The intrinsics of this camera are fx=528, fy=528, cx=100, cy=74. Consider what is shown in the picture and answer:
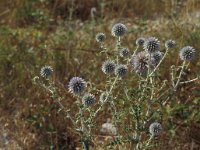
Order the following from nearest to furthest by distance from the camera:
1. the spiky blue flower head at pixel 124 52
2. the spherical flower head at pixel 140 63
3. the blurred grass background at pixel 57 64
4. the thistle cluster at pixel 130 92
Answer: the thistle cluster at pixel 130 92, the spherical flower head at pixel 140 63, the spiky blue flower head at pixel 124 52, the blurred grass background at pixel 57 64

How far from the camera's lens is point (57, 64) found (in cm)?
386

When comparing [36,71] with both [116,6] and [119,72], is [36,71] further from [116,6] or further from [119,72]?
[116,6]

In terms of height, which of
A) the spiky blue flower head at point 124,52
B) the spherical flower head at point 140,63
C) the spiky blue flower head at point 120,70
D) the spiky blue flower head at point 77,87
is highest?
the spiky blue flower head at point 124,52

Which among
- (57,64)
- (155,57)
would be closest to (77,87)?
(155,57)

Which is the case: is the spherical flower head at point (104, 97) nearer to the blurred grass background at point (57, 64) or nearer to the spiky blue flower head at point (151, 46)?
the spiky blue flower head at point (151, 46)

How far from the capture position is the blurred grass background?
324 cm

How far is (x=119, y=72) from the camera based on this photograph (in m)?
2.50

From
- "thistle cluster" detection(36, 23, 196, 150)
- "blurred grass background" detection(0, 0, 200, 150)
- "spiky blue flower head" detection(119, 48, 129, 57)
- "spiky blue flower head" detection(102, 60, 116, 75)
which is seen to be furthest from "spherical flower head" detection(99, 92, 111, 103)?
"blurred grass background" detection(0, 0, 200, 150)

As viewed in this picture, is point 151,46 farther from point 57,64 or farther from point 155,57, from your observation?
A: point 57,64

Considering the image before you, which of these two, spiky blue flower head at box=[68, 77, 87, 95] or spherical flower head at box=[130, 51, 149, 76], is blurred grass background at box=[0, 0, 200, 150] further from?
spiky blue flower head at box=[68, 77, 87, 95]

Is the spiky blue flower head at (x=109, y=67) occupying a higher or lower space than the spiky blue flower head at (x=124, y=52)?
lower

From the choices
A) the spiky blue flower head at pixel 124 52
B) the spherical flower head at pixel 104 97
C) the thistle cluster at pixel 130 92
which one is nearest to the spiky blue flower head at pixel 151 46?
the thistle cluster at pixel 130 92

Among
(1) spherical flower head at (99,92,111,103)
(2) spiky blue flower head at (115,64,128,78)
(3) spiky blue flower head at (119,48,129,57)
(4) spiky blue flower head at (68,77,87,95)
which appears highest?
(3) spiky blue flower head at (119,48,129,57)

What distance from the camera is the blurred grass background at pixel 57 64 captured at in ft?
10.6
